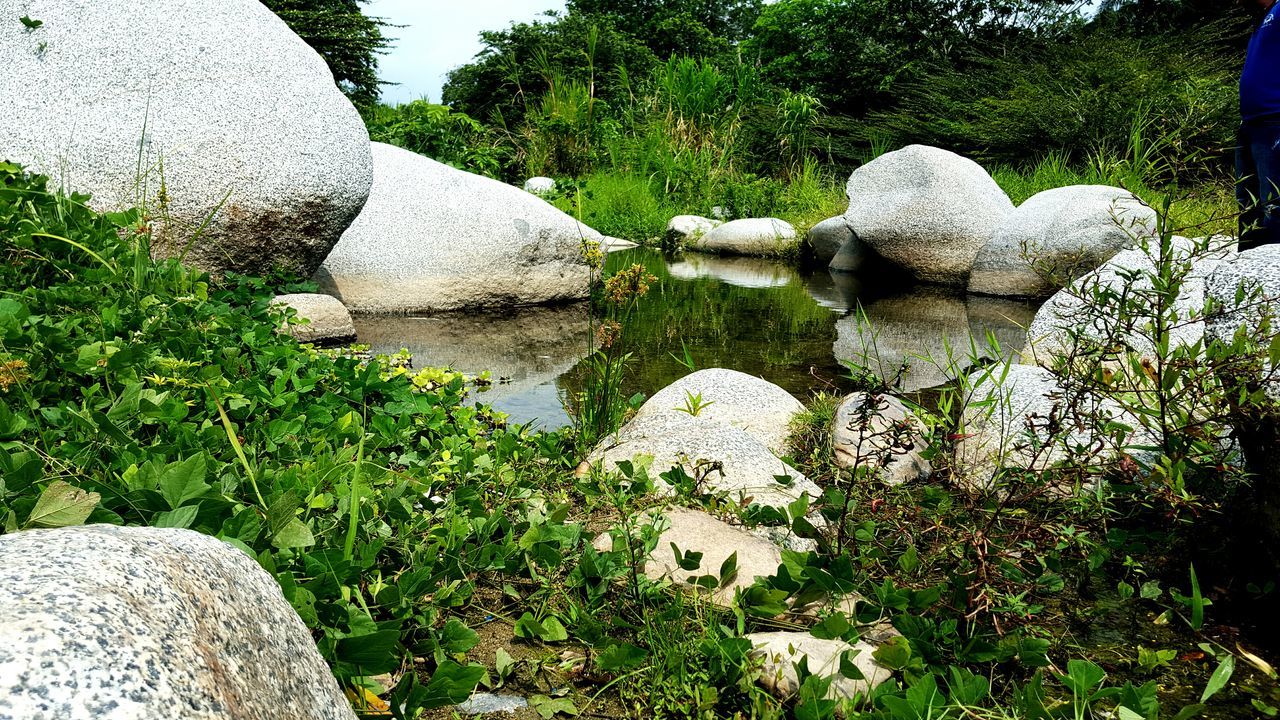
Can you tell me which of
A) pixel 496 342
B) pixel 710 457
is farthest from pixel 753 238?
pixel 710 457

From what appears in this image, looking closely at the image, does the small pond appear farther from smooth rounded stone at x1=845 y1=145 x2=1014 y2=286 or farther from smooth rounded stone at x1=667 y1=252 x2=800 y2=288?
smooth rounded stone at x1=845 y1=145 x2=1014 y2=286

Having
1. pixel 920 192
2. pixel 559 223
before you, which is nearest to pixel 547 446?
pixel 559 223

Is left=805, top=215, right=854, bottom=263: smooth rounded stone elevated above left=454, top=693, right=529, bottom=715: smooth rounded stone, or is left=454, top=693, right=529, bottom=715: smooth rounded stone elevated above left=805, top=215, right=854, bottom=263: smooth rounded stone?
left=805, top=215, right=854, bottom=263: smooth rounded stone

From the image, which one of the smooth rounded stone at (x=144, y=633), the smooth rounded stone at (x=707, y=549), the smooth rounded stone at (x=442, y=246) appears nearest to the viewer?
the smooth rounded stone at (x=144, y=633)

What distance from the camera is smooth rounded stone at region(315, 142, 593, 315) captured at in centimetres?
613

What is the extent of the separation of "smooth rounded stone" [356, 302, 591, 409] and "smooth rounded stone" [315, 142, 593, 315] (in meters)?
0.18

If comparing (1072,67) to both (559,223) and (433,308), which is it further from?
(433,308)

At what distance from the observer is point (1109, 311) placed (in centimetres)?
226

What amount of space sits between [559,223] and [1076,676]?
18.6 ft

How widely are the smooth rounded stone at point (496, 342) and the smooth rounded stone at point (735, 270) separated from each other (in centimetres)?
302

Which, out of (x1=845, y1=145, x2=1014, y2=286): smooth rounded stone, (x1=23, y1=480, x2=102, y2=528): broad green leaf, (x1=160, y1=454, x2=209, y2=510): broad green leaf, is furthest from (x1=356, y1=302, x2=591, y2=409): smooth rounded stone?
(x1=845, y1=145, x2=1014, y2=286): smooth rounded stone

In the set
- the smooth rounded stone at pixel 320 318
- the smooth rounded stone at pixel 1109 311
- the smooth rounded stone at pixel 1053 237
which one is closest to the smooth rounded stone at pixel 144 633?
the smooth rounded stone at pixel 1109 311

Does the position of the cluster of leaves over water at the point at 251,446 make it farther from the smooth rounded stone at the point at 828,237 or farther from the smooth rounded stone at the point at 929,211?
the smooth rounded stone at the point at 828,237

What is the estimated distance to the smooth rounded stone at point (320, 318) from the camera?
184 inches
